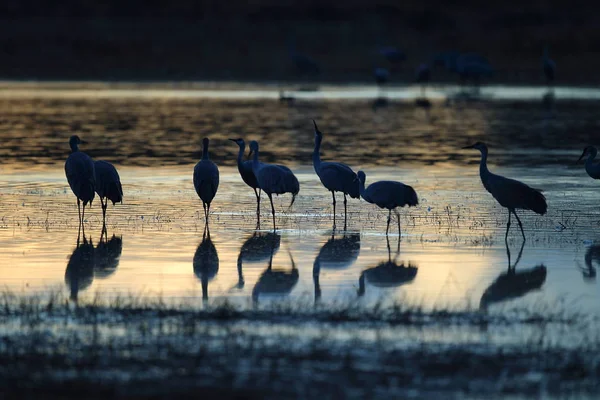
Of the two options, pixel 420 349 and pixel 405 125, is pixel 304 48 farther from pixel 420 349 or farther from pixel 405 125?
pixel 420 349

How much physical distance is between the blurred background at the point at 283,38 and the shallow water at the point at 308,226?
25.0 m

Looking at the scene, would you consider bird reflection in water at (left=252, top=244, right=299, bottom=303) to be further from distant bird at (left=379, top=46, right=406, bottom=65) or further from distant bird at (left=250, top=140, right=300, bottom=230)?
distant bird at (left=379, top=46, right=406, bottom=65)

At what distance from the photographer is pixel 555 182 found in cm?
1994

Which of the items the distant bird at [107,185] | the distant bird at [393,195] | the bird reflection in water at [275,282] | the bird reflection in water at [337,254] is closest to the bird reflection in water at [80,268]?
the bird reflection in water at [275,282]

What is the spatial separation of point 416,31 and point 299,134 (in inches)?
1660

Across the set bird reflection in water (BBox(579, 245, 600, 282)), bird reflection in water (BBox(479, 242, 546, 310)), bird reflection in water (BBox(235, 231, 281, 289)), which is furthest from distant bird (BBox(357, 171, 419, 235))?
bird reflection in water (BBox(479, 242, 546, 310))

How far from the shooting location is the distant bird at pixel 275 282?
35.8 feet

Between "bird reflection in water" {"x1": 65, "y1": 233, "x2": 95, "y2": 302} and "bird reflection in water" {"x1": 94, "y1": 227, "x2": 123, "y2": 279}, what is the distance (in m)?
0.06

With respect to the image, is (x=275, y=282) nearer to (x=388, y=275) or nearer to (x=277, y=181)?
(x=388, y=275)

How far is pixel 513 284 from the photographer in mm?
11367

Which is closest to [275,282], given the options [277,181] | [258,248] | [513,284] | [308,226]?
[258,248]

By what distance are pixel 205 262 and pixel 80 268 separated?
4.08 feet

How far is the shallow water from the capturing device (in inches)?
439

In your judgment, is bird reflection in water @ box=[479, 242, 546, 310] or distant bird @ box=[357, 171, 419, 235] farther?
distant bird @ box=[357, 171, 419, 235]
